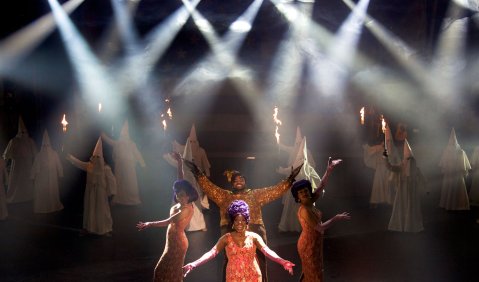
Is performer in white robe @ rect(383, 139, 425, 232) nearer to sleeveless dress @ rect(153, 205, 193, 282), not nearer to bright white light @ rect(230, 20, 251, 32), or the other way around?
sleeveless dress @ rect(153, 205, 193, 282)

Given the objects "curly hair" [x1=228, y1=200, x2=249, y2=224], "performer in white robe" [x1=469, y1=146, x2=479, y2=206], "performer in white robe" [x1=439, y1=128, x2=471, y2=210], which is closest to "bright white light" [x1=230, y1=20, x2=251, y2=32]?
"performer in white robe" [x1=439, y1=128, x2=471, y2=210]

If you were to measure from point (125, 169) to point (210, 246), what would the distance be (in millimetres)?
5062

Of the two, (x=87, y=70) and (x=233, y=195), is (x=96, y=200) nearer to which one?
(x=233, y=195)

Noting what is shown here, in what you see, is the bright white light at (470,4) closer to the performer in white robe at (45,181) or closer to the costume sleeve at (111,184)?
the costume sleeve at (111,184)

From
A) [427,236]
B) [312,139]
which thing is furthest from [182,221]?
[312,139]

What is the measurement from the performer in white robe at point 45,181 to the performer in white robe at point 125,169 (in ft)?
4.79

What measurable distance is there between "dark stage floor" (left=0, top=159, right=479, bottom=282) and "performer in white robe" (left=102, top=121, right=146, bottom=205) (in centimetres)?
99

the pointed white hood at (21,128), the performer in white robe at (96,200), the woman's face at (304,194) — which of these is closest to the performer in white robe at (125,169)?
the pointed white hood at (21,128)

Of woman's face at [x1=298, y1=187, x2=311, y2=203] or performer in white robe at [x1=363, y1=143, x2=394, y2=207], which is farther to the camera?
performer in white robe at [x1=363, y1=143, x2=394, y2=207]

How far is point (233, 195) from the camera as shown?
5.49 metres

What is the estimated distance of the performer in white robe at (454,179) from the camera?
37.3ft

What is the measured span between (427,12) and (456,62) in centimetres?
197

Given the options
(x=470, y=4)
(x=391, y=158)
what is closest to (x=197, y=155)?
(x=391, y=158)

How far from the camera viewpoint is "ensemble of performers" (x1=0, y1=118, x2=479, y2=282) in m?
4.82
